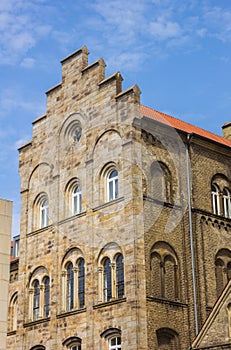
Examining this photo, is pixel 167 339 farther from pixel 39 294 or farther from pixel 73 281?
pixel 39 294

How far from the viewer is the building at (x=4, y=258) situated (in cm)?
2445

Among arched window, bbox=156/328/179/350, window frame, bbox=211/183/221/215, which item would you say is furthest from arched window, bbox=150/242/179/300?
window frame, bbox=211/183/221/215

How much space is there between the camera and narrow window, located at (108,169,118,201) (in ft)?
116

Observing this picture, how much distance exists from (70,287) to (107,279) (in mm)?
2891

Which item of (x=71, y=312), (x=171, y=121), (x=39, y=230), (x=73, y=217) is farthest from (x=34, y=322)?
(x=171, y=121)

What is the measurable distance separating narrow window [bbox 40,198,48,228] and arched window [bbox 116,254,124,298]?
22.0 feet

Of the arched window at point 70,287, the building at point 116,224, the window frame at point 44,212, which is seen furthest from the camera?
the window frame at point 44,212

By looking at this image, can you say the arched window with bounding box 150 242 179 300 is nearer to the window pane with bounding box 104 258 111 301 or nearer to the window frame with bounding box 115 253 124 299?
the window frame with bounding box 115 253 124 299

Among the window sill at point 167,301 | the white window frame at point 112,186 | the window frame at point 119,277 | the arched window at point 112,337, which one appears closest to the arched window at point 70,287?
the arched window at point 112,337

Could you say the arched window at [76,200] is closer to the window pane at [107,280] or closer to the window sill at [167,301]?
the window pane at [107,280]

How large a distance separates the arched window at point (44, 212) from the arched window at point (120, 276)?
6711 mm

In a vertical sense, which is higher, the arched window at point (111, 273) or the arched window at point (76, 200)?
the arched window at point (76, 200)

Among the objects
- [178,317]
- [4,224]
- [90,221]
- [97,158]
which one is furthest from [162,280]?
[4,224]

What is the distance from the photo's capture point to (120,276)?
33375 millimetres
